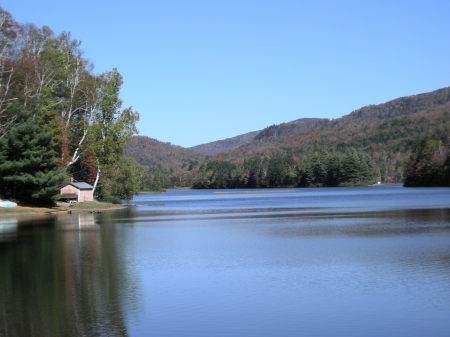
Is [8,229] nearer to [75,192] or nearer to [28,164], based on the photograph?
[28,164]

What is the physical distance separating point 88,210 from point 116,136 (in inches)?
403

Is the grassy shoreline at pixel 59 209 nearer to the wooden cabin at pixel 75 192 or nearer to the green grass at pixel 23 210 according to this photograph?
the green grass at pixel 23 210

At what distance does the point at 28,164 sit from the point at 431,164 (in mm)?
101758

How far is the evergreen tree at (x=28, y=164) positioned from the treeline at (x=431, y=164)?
95421 millimetres

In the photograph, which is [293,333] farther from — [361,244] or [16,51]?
[16,51]

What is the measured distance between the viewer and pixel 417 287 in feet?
54.8

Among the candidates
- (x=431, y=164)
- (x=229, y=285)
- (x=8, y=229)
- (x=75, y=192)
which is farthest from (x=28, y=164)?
(x=431, y=164)

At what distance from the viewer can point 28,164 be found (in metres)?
56.2

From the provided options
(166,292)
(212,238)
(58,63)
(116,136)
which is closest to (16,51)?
(58,63)

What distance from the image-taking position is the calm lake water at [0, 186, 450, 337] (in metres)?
13.0

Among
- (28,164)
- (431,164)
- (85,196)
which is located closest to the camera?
(28,164)

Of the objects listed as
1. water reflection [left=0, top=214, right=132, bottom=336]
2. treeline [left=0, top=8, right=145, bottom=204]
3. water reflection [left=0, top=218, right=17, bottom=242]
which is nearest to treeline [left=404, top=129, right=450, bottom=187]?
treeline [left=0, top=8, right=145, bottom=204]

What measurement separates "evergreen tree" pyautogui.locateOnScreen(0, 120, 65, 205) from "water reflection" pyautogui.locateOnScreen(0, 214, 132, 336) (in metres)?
25.9

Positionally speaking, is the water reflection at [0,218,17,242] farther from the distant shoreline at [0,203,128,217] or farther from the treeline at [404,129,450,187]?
the treeline at [404,129,450,187]
